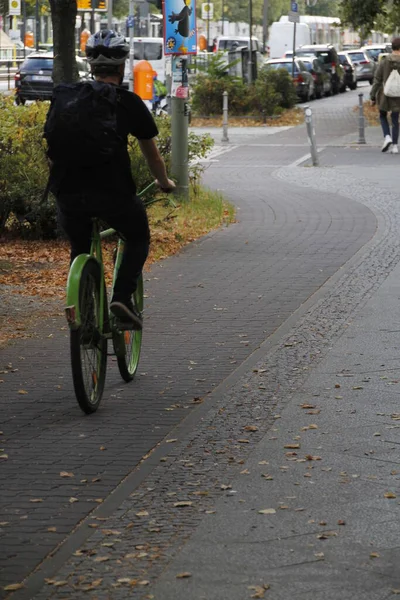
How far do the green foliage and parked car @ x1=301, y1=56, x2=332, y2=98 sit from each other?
12.2 metres

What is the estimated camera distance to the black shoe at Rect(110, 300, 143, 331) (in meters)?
6.88

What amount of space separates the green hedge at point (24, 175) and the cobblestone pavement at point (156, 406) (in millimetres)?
1442

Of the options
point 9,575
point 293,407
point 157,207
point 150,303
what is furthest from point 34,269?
point 9,575

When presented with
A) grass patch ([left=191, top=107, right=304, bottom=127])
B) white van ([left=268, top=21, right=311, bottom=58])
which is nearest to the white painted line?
grass patch ([left=191, top=107, right=304, bottom=127])

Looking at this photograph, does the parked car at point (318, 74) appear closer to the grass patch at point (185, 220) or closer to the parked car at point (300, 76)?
the parked car at point (300, 76)

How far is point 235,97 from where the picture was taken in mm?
37188

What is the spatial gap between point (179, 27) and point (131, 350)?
912 cm

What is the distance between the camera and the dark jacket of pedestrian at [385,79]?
24.1m

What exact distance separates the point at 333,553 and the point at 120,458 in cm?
158

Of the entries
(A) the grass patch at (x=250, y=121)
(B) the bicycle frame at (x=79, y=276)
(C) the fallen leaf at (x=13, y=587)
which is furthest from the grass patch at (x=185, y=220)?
(A) the grass patch at (x=250, y=121)

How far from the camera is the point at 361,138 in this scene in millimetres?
27656

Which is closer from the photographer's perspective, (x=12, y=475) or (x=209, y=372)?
(x=12, y=475)

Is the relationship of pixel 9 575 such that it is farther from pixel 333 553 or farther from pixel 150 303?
pixel 150 303

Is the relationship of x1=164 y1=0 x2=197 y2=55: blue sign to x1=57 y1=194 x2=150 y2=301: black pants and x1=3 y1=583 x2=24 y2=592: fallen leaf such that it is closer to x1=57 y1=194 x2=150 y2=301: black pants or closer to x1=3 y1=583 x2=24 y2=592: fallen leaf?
x1=57 y1=194 x2=150 y2=301: black pants
